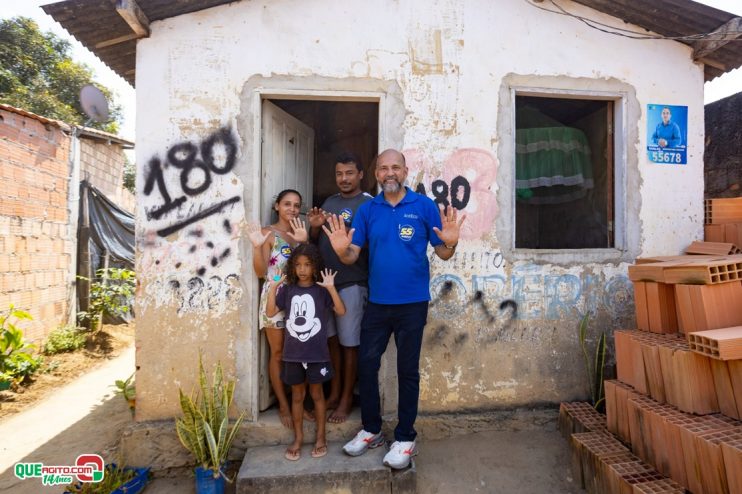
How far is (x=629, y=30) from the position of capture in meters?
3.53

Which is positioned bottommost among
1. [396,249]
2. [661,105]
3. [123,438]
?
[123,438]

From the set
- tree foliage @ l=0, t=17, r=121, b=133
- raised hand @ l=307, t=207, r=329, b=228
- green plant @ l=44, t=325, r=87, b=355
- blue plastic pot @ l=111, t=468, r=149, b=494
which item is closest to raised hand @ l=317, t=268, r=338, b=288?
raised hand @ l=307, t=207, r=329, b=228

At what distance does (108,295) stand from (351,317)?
564cm

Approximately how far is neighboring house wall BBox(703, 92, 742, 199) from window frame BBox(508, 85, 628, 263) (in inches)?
106

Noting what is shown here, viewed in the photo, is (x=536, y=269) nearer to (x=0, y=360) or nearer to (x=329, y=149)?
(x=329, y=149)

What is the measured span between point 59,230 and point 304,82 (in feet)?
17.5

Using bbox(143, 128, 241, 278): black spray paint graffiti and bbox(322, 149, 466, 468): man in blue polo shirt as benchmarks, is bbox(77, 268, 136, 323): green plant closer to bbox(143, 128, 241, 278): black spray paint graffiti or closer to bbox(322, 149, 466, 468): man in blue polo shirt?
bbox(143, 128, 241, 278): black spray paint graffiti

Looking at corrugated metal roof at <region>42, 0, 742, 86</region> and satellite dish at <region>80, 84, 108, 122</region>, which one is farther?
satellite dish at <region>80, 84, 108, 122</region>

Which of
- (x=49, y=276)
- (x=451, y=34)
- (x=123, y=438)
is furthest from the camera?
(x=49, y=276)

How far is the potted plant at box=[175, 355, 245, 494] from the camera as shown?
2.72m

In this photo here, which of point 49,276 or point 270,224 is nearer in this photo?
point 270,224

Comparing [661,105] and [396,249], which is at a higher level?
[661,105]

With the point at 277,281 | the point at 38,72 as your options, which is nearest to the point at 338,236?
the point at 277,281

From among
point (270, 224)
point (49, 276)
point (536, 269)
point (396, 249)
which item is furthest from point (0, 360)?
point (536, 269)
